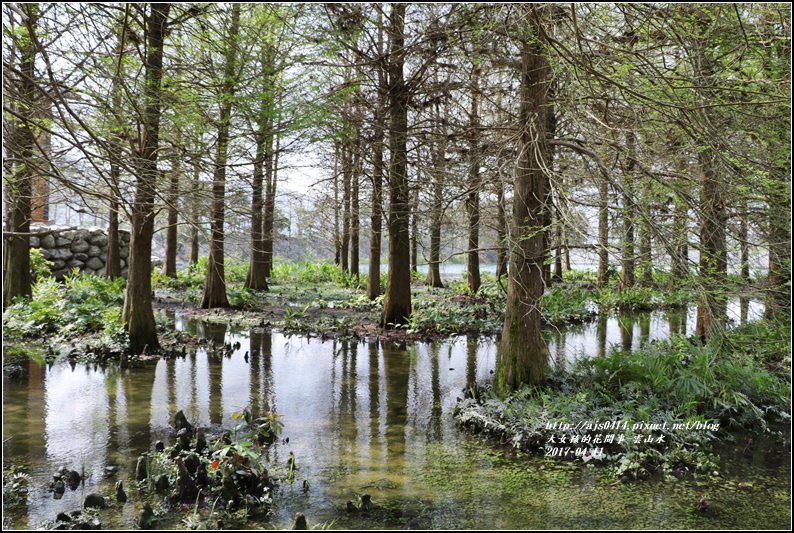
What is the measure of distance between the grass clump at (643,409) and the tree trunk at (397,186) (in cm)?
423

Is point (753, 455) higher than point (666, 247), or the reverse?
point (666, 247)

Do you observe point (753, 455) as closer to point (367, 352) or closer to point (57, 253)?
point (367, 352)

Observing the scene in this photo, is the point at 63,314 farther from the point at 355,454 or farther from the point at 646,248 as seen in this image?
the point at 646,248

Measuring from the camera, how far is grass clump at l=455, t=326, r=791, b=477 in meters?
5.49

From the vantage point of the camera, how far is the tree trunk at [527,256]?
659 cm

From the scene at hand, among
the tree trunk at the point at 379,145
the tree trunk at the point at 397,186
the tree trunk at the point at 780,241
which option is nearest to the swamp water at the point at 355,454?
the tree trunk at the point at 780,241

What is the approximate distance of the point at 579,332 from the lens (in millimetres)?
13148

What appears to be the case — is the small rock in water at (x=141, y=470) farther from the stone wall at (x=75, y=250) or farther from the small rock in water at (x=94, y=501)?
the stone wall at (x=75, y=250)

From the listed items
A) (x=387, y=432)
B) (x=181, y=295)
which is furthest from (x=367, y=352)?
(x=181, y=295)

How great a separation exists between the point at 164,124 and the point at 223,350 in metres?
4.20

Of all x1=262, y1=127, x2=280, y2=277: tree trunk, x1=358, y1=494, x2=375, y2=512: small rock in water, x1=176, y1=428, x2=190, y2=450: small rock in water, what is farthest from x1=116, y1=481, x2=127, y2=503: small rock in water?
x1=262, y1=127, x2=280, y2=277: tree trunk

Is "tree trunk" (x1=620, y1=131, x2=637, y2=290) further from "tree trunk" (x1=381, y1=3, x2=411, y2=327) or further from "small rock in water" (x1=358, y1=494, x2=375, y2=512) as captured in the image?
"tree trunk" (x1=381, y1=3, x2=411, y2=327)

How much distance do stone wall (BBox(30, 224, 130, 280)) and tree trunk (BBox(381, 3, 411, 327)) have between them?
12714 millimetres

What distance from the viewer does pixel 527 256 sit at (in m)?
6.57
